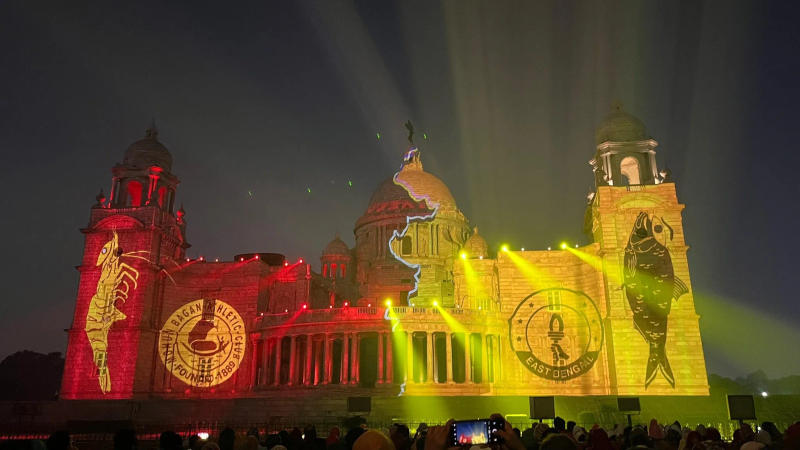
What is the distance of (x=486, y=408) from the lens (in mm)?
39125

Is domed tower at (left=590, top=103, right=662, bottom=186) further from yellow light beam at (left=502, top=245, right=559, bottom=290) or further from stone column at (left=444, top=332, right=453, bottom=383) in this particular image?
stone column at (left=444, top=332, right=453, bottom=383)

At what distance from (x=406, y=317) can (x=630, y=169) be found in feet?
79.2

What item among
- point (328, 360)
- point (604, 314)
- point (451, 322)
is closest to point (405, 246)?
point (451, 322)

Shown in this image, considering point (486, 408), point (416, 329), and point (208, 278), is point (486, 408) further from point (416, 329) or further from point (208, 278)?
point (208, 278)

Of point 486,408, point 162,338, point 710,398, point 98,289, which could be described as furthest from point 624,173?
point 98,289

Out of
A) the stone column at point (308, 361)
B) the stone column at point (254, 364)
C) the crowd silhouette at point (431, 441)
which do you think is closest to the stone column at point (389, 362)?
the stone column at point (308, 361)

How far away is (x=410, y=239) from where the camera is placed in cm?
6962

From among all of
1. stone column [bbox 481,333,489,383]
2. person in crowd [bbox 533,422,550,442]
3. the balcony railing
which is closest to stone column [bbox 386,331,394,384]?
the balcony railing

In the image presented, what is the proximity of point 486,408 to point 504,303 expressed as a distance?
12510 millimetres

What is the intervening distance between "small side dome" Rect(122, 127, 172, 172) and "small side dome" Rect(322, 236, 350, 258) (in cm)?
2018

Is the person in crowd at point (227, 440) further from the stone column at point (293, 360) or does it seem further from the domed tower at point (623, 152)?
the domed tower at point (623, 152)

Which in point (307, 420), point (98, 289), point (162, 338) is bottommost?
point (307, 420)

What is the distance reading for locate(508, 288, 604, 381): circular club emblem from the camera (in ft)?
155

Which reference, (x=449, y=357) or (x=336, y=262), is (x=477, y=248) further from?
(x=336, y=262)
